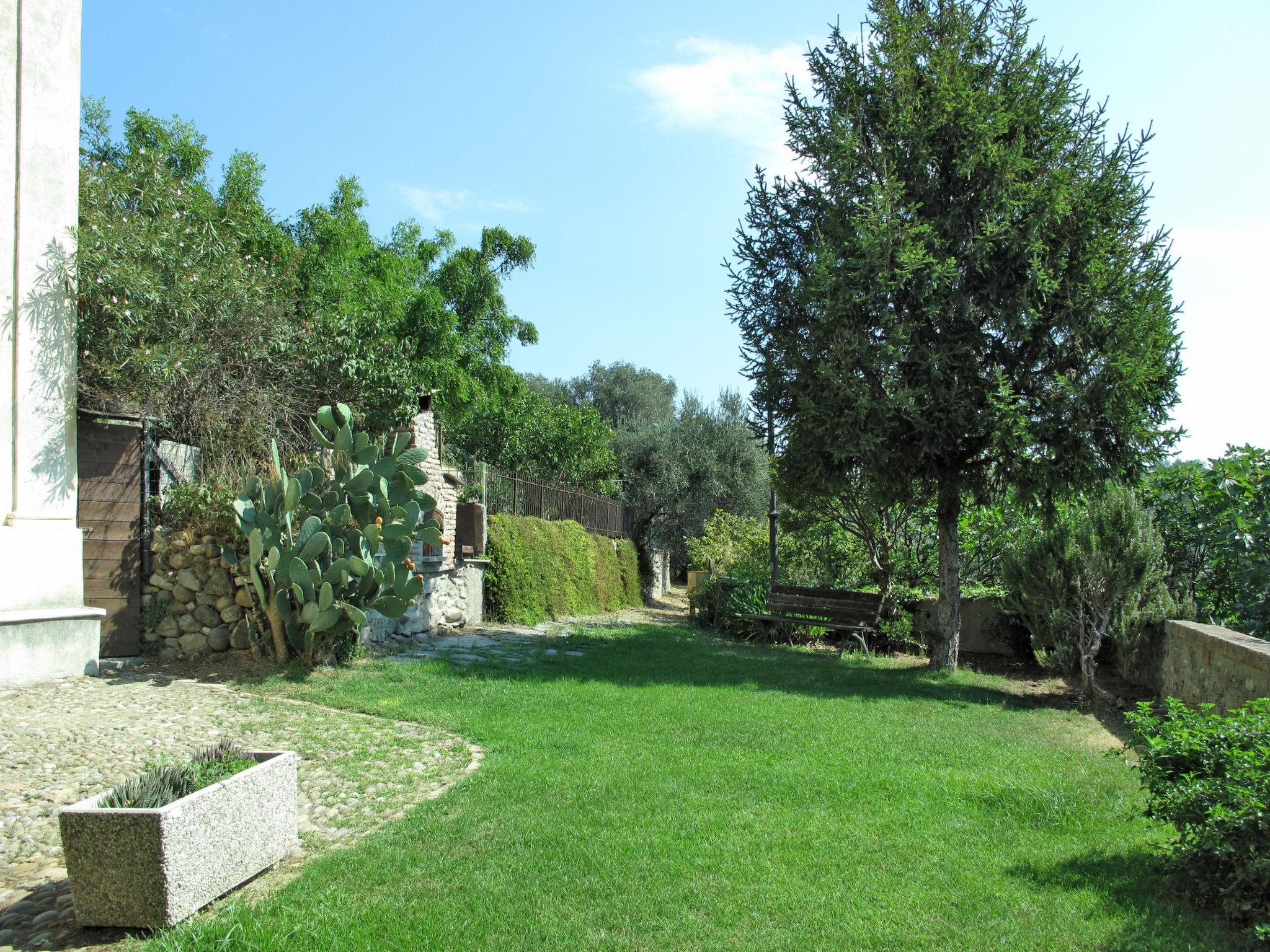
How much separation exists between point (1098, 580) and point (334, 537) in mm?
7722

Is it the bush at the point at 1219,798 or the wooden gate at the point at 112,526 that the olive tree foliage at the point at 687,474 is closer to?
the wooden gate at the point at 112,526

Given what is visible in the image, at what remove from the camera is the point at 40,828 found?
445cm

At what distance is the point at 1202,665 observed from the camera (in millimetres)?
7102

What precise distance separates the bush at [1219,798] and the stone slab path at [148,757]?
379 centimetres

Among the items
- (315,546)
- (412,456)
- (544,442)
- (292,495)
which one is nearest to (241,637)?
(315,546)

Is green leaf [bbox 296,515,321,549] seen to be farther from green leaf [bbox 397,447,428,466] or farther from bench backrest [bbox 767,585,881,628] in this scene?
bench backrest [bbox 767,585,881,628]

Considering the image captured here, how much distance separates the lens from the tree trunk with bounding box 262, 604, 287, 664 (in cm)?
825

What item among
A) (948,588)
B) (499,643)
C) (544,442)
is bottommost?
(499,643)

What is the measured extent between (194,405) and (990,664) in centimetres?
1071

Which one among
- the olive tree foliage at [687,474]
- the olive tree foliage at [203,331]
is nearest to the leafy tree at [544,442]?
the olive tree foliage at [687,474]

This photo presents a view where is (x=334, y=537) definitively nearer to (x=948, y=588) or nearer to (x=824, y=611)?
(x=948, y=588)

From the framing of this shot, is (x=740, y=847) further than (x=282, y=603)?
No

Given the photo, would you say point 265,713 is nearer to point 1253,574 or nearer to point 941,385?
point 941,385

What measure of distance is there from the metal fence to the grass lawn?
824 cm
